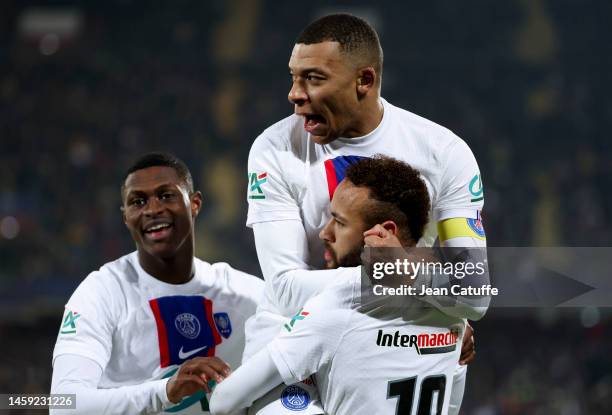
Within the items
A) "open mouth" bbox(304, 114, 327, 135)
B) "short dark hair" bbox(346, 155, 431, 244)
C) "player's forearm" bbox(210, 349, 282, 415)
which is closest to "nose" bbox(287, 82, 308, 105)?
"open mouth" bbox(304, 114, 327, 135)

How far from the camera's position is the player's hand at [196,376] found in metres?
2.85

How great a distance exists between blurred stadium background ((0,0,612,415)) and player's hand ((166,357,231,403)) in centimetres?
734

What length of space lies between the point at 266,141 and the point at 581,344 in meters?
8.90

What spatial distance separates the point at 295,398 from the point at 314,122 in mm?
901

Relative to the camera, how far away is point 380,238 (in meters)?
2.57

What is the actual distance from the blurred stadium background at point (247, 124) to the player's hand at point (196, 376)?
24.1 feet

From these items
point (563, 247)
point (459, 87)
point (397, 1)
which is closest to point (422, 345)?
point (563, 247)

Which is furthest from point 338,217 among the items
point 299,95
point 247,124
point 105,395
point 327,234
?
point 247,124

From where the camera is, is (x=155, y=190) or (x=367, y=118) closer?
(x=367, y=118)

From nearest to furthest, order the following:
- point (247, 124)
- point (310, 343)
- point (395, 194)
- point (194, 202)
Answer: point (310, 343) → point (395, 194) → point (194, 202) → point (247, 124)

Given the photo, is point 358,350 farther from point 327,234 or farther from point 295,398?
point 327,234

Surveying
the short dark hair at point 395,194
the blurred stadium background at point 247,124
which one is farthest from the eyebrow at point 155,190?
the blurred stadium background at point 247,124

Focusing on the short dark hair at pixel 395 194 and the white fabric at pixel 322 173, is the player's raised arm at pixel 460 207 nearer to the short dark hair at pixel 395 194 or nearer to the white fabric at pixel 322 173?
the white fabric at pixel 322 173

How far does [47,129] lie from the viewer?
43.6 feet
